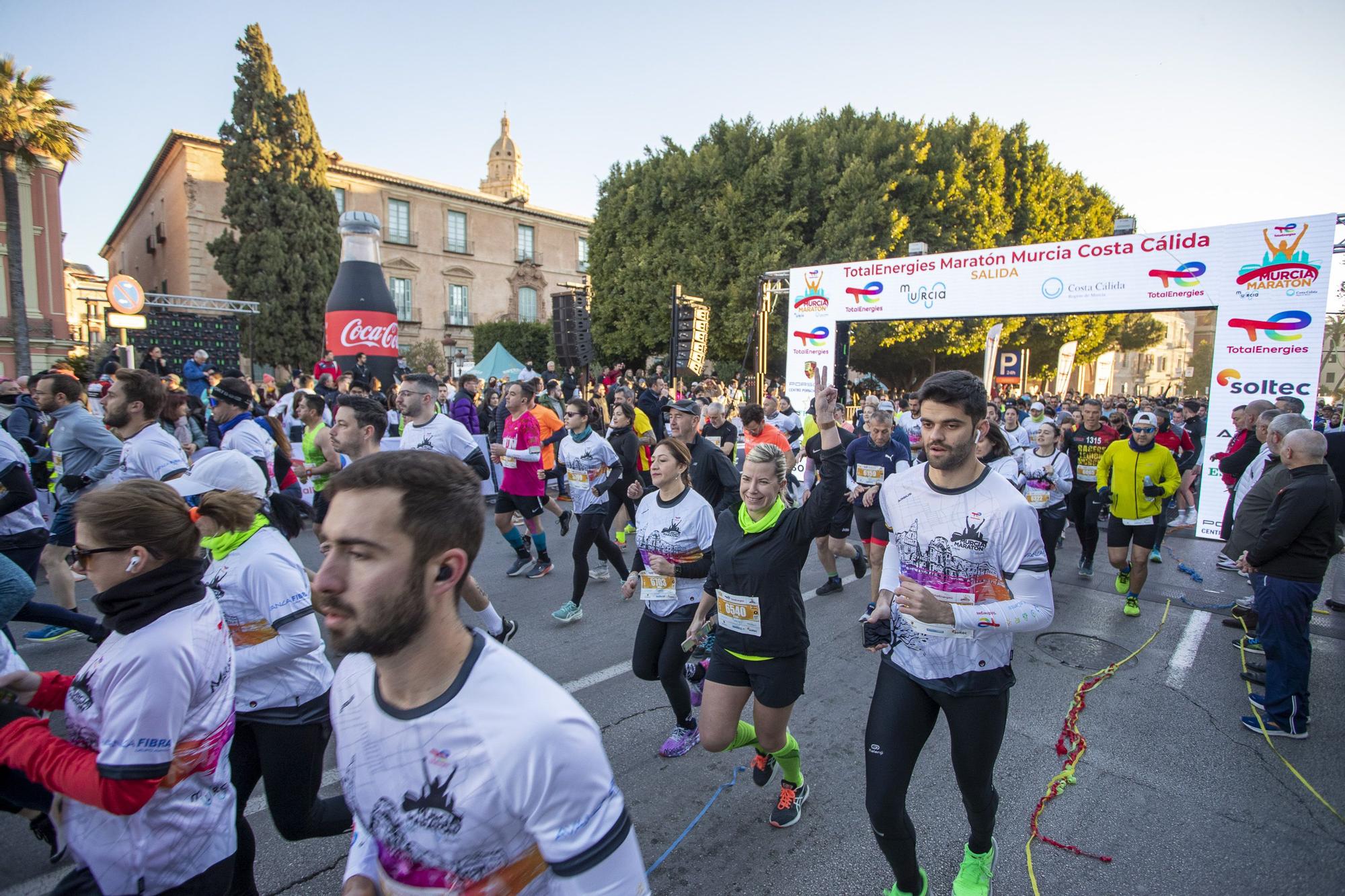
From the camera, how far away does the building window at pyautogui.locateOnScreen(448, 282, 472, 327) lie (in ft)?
134

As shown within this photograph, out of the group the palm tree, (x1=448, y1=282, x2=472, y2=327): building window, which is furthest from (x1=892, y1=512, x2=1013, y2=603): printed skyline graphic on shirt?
(x1=448, y1=282, x2=472, y2=327): building window

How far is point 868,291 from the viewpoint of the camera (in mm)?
14680

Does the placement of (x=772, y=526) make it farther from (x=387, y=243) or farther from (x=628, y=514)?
(x=387, y=243)

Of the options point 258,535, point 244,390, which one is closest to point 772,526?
point 258,535

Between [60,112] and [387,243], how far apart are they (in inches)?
687

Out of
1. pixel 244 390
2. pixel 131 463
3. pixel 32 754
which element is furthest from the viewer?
pixel 244 390

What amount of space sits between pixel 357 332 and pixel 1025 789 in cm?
1671

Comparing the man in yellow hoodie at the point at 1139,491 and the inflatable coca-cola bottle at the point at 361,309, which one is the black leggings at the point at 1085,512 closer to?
the man in yellow hoodie at the point at 1139,491

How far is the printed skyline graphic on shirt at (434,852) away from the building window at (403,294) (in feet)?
132

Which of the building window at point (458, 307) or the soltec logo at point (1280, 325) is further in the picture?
the building window at point (458, 307)

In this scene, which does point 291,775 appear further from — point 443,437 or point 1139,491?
point 1139,491

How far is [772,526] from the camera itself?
3.23 metres

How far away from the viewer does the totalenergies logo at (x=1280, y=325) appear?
32.3ft

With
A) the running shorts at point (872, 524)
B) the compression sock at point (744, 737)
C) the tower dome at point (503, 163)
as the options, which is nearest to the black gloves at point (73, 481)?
the compression sock at point (744, 737)
